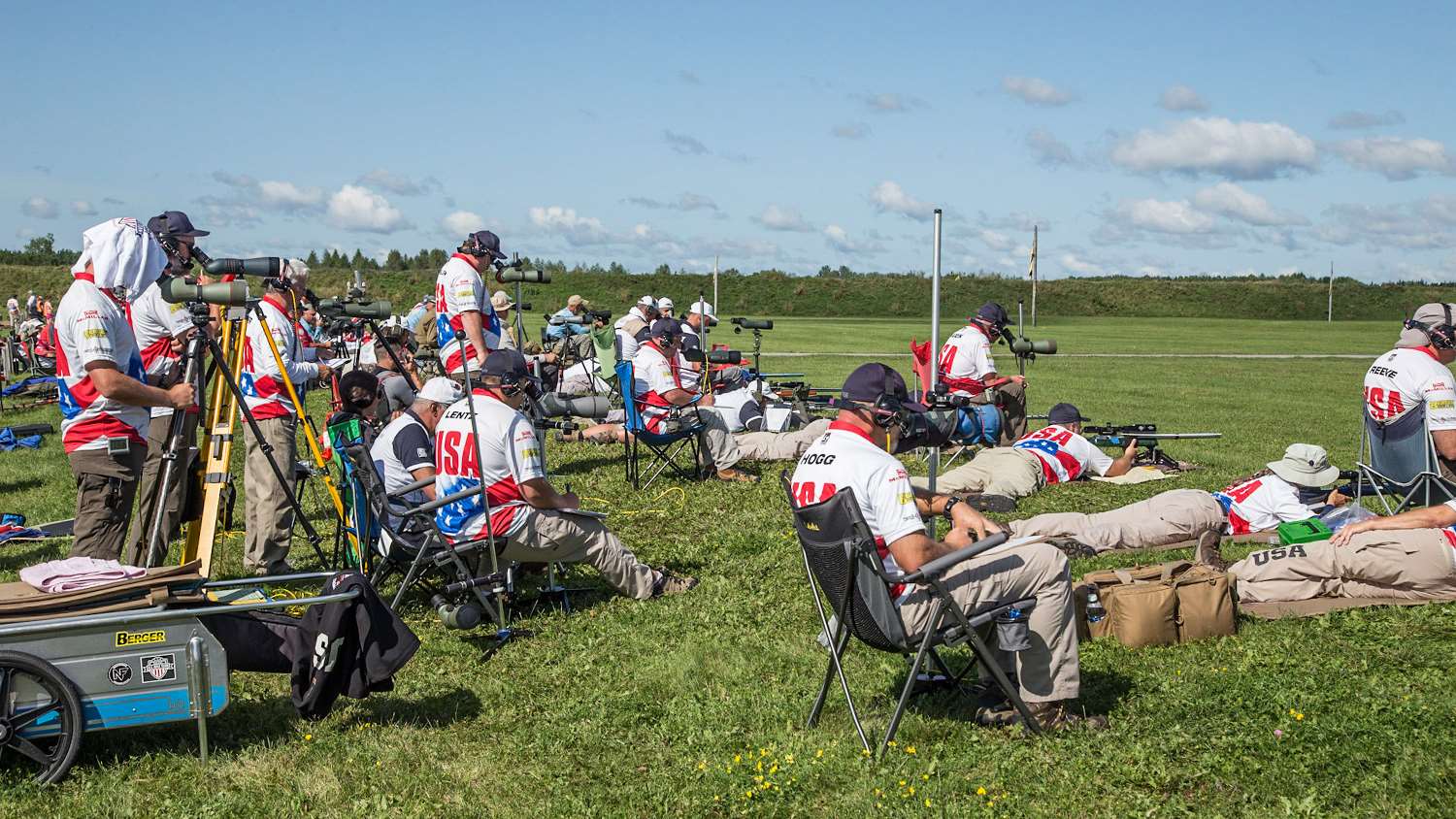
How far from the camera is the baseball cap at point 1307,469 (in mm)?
7625

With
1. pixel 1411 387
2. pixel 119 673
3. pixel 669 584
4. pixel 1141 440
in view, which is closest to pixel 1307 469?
pixel 1411 387

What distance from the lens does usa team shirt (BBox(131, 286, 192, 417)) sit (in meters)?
6.75

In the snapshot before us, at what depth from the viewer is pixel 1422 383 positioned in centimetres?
730

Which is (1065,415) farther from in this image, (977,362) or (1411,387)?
(1411,387)

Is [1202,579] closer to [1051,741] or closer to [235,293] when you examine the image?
[1051,741]

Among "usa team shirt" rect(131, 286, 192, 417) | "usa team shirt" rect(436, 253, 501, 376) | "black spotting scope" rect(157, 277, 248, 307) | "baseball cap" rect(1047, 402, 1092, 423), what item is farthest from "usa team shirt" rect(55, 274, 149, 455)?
"baseball cap" rect(1047, 402, 1092, 423)

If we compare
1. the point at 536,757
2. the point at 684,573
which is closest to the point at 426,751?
the point at 536,757

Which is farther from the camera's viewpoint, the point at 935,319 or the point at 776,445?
the point at 776,445

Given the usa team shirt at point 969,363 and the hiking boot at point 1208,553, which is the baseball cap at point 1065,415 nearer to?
the usa team shirt at point 969,363

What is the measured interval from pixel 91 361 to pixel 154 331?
131 centimetres

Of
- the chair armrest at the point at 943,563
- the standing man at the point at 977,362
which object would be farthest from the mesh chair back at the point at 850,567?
the standing man at the point at 977,362

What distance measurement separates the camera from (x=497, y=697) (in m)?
5.25

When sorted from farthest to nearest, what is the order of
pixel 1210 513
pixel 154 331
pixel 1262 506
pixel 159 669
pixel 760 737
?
pixel 1262 506 < pixel 1210 513 < pixel 154 331 < pixel 760 737 < pixel 159 669

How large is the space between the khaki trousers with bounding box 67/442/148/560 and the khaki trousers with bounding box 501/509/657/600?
1966mm
